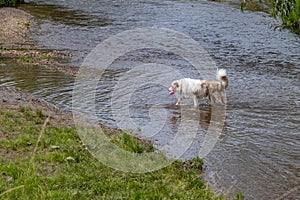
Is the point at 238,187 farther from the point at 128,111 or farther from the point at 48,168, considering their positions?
the point at 128,111

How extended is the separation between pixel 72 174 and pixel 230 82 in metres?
8.58

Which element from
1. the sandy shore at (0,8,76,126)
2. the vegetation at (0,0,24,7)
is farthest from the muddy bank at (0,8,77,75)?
the vegetation at (0,0,24,7)

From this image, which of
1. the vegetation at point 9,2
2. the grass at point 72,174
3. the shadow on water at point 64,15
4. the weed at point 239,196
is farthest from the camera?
the vegetation at point 9,2

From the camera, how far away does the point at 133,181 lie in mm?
6668

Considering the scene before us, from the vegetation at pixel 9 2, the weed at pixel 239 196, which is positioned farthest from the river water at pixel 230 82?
the vegetation at pixel 9 2

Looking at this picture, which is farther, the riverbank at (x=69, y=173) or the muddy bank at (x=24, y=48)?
the muddy bank at (x=24, y=48)

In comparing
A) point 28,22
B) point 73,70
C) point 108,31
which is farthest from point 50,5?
point 73,70

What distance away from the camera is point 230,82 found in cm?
1422

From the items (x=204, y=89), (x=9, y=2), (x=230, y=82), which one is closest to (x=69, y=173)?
(x=204, y=89)

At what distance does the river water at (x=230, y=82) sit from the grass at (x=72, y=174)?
65 centimetres

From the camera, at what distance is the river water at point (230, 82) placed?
26.2 feet

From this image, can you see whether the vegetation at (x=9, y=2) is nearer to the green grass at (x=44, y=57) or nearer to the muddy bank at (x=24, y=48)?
the muddy bank at (x=24, y=48)

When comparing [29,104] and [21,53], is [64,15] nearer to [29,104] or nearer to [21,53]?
[21,53]

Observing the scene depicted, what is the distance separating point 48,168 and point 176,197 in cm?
211
